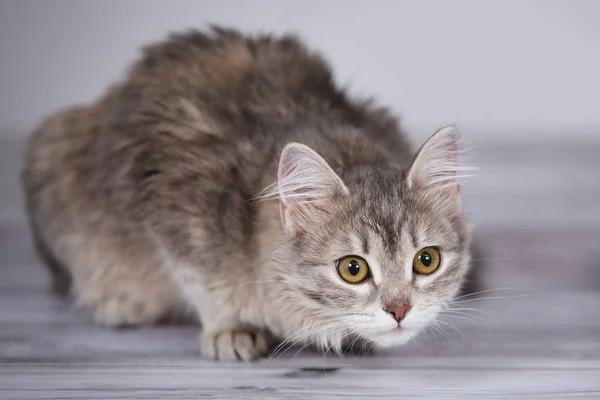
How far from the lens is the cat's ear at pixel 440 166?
1.91 metres

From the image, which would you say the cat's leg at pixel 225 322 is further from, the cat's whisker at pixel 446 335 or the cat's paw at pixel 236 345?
the cat's whisker at pixel 446 335

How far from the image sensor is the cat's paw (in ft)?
6.75

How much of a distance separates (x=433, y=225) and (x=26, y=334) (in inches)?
40.7

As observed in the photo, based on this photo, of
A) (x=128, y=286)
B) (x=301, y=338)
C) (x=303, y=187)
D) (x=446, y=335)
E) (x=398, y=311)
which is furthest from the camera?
(x=128, y=286)

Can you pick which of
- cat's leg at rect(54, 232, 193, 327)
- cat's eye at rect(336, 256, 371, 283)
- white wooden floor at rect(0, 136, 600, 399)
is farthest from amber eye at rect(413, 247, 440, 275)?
cat's leg at rect(54, 232, 193, 327)

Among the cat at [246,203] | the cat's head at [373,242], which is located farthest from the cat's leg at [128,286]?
the cat's head at [373,242]

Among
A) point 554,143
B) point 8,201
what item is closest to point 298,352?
point 8,201

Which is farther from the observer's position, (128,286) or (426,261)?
(128,286)

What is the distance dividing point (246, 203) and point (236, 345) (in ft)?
1.05

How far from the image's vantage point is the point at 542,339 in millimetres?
2176

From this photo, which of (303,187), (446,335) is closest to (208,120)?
(303,187)

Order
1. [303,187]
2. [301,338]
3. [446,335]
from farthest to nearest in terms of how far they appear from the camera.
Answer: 1. [446,335]
2. [301,338]
3. [303,187]

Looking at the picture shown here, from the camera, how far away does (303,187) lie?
6.26 feet

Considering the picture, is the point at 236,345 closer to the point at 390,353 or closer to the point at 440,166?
the point at 390,353
